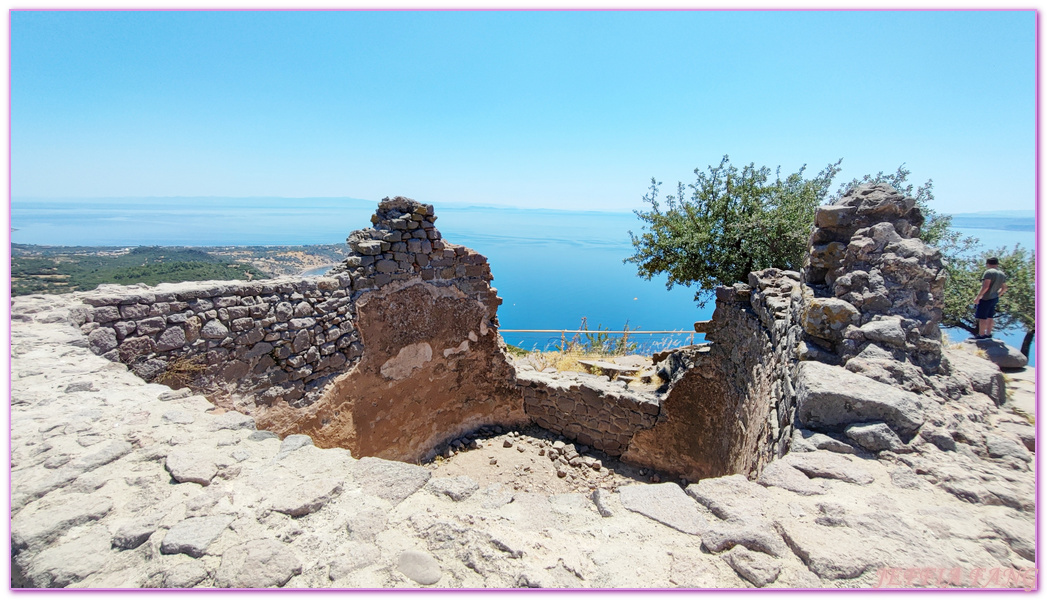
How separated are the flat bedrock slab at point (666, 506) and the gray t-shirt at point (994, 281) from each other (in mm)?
7660

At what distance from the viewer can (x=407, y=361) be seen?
6691mm

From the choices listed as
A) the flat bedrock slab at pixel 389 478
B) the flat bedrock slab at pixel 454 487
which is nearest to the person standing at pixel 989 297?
the flat bedrock slab at pixel 454 487

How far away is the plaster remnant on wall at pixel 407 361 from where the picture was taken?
6.51m

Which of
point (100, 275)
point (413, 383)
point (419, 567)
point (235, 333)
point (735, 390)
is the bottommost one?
point (413, 383)

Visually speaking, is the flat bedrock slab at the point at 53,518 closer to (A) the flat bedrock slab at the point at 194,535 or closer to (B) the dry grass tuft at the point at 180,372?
(A) the flat bedrock slab at the point at 194,535

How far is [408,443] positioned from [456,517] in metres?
4.88

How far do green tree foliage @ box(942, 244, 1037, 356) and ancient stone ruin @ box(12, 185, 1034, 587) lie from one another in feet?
27.5

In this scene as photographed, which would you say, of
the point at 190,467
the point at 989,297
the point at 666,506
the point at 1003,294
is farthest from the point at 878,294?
the point at 1003,294

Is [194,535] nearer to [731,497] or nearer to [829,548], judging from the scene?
[731,497]

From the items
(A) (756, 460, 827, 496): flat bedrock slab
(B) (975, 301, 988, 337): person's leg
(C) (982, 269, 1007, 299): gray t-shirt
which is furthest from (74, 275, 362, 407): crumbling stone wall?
(C) (982, 269, 1007, 299): gray t-shirt

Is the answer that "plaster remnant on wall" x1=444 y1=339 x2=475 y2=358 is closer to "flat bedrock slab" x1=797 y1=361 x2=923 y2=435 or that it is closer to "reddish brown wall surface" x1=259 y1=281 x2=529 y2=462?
"reddish brown wall surface" x1=259 y1=281 x2=529 y2=462

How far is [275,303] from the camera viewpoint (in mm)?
5270

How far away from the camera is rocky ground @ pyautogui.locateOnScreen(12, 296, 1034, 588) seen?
1.94m

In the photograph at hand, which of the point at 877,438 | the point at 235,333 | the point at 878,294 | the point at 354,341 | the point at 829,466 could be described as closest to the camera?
the point at 829,466
